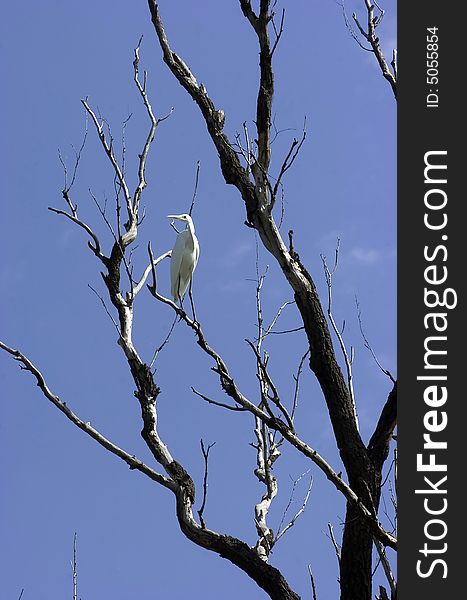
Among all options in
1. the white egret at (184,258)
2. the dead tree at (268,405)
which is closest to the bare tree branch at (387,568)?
the dead tree at (268,405)

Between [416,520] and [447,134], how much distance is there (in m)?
1.16

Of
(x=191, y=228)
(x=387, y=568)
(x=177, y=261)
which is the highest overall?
(x=191, y=228)

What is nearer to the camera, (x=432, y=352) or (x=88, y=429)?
(x=432, y=352)

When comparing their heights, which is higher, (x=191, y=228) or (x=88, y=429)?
(x=191, y=228)

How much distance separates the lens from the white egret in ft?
24.1

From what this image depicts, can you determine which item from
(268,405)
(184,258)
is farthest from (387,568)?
(184,258)

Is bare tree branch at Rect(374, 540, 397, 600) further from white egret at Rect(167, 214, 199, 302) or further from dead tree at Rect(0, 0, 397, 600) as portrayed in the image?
white egret at Rect(167, 214, 199, 302)

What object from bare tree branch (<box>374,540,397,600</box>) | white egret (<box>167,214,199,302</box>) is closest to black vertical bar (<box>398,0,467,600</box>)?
bare tree branch (<box>374,540,397,600</box>)

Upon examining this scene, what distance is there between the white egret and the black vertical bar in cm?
443

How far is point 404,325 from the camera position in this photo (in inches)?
109

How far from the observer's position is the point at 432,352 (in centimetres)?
276

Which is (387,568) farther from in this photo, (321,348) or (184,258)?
(184,258)

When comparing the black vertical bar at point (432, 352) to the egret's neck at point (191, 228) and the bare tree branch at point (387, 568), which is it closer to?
the bare tree branch at point (387, 568)

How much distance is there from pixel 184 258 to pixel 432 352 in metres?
4.76
